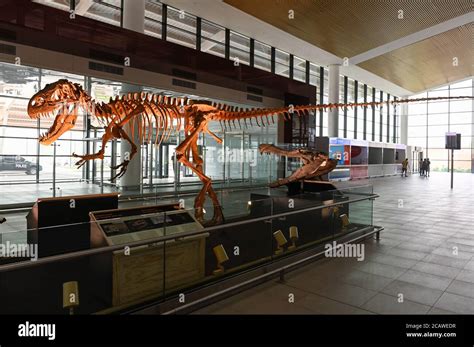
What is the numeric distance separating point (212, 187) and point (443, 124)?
3306 cm

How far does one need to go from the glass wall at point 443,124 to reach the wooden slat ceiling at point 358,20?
15179mm

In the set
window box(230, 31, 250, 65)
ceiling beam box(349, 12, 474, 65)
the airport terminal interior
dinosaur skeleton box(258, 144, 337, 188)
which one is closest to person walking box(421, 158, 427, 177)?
the airport terminal interior

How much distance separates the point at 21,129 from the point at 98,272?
564 inches

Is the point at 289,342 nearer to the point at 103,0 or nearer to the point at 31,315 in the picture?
→ the point at 31,315

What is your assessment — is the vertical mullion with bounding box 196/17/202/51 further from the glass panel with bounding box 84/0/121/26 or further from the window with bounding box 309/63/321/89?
the window with bounding box 309/63/321/89

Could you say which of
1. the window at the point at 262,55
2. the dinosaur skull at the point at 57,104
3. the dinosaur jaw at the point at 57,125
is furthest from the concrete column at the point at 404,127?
the dinosaur jaw at the point at 57,125

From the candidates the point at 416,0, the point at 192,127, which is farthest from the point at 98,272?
the point at 416,0

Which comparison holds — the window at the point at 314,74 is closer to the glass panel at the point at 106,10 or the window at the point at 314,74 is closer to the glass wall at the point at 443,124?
the glass panel at the point at 106,10

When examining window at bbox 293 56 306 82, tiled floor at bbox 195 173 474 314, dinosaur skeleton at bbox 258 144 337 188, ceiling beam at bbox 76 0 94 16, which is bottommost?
tiled floor at bbox 195 173 474 314

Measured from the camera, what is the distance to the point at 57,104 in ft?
17.4

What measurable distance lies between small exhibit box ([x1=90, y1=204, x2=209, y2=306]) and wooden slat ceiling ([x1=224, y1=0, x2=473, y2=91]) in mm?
11380

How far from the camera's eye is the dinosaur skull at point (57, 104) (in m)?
5.19

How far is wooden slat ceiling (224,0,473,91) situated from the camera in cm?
1345

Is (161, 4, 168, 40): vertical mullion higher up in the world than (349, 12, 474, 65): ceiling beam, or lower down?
lower down
